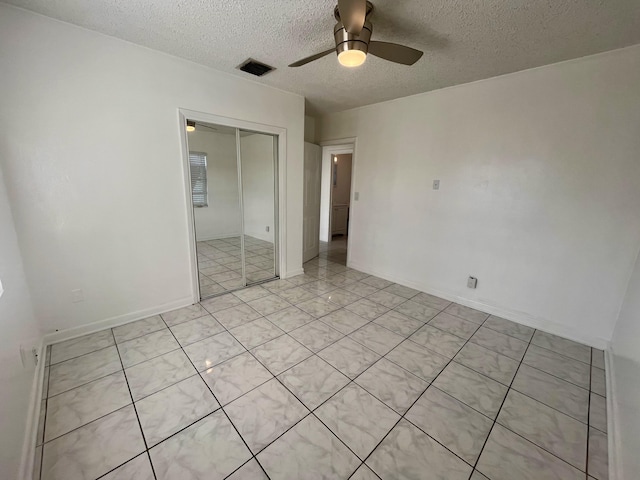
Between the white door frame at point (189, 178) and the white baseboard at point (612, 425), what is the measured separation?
327 centimetres

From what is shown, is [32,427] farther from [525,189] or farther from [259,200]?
[525,189]

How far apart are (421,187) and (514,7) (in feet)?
6.23

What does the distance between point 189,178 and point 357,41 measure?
200 centimetres

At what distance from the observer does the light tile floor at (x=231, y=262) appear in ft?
11.6

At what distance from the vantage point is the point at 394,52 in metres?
1.72

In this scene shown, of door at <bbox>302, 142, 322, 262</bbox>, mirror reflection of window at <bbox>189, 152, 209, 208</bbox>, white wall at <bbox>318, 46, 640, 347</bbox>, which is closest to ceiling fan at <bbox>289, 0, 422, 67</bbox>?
white wall at <bbox>318, 46, 640, 347</bbox>

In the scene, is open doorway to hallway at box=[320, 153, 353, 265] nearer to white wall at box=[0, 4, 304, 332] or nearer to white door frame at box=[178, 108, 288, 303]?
Answer: white door frame at box=[178, 108, 288, 303]

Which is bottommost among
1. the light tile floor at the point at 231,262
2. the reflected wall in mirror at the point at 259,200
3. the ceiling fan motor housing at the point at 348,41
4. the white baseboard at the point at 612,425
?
the white baseboard at the point at 612,425

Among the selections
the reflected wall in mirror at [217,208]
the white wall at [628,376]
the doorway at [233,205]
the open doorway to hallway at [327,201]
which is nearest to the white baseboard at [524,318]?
the white wall at [628,376]

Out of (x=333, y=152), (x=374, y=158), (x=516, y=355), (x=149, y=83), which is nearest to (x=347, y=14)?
(x=149, y=83)

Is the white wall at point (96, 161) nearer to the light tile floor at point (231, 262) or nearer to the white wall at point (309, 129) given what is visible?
the light tile floor at point (231, 262)

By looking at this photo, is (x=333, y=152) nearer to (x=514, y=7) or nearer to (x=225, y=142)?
(x=225, y=142)

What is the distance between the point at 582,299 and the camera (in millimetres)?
2381

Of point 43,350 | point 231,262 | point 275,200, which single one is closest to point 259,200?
point 275,200
